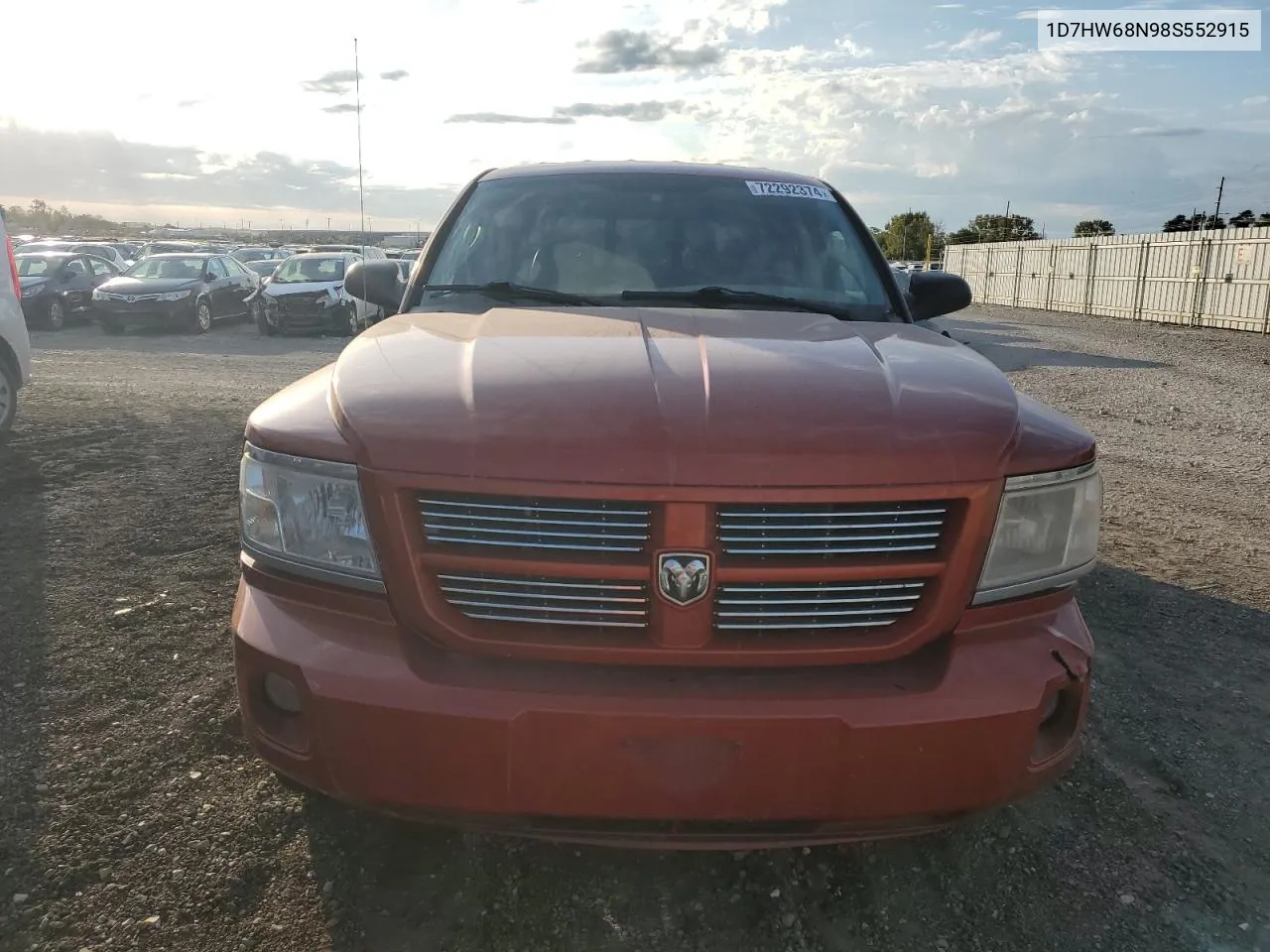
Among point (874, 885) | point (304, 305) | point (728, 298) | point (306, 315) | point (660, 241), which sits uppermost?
point (660, 241)

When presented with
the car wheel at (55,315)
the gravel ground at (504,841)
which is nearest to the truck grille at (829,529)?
the gravel ground at (504,841)

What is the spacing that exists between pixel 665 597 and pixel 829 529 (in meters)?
0.36

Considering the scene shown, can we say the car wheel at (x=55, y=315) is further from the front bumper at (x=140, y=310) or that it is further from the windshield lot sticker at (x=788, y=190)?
the windshield lot sticker at (x=788, y=190)

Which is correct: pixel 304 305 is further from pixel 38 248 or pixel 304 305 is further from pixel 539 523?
pixel 539 523

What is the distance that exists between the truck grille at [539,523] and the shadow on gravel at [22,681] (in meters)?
1.38

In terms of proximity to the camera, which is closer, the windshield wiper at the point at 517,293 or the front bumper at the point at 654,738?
the front bumper at the point at 654,738

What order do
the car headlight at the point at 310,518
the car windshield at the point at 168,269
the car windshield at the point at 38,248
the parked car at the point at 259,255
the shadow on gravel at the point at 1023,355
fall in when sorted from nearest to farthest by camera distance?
the car headlight at the point at 310,518 < the shadow on gravel at the point at 1023,355 < the car windshield at the point at 168,269 < the car windshield at the point at 38,248 < the parked car at the point at 259,255

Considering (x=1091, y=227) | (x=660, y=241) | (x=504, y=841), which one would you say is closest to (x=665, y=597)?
(x=504, y=841)

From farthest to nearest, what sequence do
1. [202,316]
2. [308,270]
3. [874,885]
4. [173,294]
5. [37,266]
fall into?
[37,266] → [308,270] → [202,316] → [173,294] → [874,885]

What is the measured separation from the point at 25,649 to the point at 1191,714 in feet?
13.9

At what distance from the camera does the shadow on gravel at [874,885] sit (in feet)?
7.01

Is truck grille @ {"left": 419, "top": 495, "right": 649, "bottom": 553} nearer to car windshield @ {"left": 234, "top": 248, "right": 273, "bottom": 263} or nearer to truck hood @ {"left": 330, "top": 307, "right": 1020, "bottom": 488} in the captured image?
truck hood @ {"left": 330, "top": 307, "right": 1020, "bottom": 488}

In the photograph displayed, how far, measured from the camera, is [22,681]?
3268 mm

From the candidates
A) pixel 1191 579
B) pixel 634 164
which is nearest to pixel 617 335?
pixel 634 164
